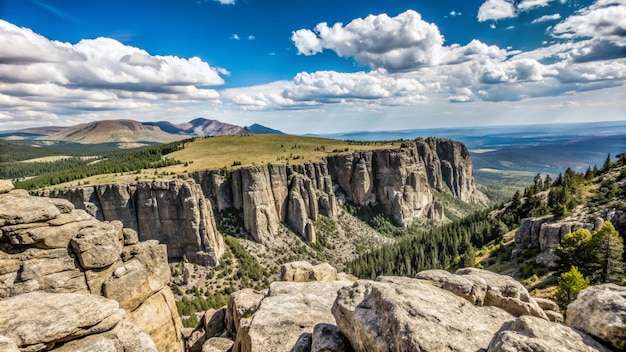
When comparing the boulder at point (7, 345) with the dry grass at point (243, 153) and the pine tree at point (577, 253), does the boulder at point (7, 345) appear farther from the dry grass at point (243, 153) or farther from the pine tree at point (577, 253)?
the dry grass at point (243, 153)

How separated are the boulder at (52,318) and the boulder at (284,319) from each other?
7.54 meters

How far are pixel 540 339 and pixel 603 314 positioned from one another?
8.97 ft

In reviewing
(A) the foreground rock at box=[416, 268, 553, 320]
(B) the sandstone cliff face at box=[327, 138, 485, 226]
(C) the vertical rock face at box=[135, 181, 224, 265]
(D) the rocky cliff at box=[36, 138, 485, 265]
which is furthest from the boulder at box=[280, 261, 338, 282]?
(B) the sandstone cliff face at box=[327, 138, 485, 226]

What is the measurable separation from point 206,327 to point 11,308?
55.2 feet

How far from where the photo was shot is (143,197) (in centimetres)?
9812

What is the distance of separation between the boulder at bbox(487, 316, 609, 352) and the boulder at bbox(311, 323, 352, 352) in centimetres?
620

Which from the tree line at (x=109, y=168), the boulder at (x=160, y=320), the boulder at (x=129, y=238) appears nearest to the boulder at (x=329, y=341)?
the boulder at (x=160, y=320)

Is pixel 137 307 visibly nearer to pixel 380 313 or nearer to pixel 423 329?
pixel 380 313

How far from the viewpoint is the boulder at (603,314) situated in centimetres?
1040

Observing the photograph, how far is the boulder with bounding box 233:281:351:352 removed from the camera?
1830 cm

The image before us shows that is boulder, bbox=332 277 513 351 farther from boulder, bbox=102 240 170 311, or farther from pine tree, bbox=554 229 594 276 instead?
pine tree, bbox=554 229 594 276

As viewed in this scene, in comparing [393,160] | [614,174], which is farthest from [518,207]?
[393,160]

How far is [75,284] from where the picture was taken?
80.0 ft

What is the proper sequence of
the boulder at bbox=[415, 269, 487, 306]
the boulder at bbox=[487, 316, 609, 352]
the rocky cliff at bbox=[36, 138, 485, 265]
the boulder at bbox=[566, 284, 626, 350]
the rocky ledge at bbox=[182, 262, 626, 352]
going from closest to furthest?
the boulder at bbox=[487, 316, 609, 352] → the boulder at bbox=[566, 284, 626, 350] → the rocky ledge at bbox=[182, 262, 626, 352] → the boulder at bbox=[415, 269, 487, 306] → the rocky cliff at bbox=[36, 138, 485, 265]
